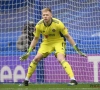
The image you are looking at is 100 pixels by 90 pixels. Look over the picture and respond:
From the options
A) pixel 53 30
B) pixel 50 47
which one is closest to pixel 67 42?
pixel 50 47

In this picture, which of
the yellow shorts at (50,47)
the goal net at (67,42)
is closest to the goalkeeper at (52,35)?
the yellow shorts at (50,47)

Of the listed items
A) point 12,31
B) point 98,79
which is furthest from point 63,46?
point 12,31

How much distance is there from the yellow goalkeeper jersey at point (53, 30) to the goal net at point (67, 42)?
204cm

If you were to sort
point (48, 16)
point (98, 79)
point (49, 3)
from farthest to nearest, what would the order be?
1. point (49, 3)
2. point (98, 79)
3. point (48, 16)

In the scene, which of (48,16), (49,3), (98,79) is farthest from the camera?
(49,3)

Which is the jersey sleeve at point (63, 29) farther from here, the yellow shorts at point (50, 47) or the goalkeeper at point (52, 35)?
the yellow shorts at point (50, 47)

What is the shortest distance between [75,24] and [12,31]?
1624mm

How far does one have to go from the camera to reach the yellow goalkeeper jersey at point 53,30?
8328mm

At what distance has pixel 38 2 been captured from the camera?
11078 mm

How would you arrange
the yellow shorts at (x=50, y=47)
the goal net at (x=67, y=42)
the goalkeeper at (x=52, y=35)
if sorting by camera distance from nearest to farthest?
the goalkeeper at (x=52, y=35) → the yellow shorts at (x=50, y=47) → the goal net at (x=67, y=42)

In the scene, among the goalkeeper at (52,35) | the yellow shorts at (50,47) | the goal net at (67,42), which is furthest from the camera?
the goal net at (67,42)

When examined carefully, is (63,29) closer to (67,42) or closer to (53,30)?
(53,30)

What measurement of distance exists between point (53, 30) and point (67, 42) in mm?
2688

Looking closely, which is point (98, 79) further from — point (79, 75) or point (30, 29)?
point (30, 29)
